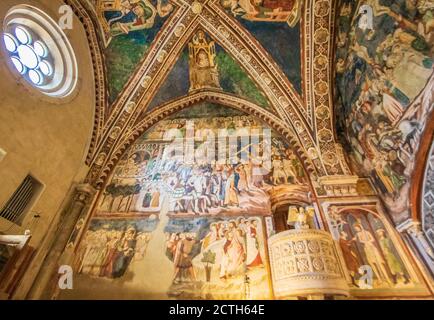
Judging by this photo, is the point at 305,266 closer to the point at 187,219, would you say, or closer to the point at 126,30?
the point at 187,219

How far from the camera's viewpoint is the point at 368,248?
18.5 feet

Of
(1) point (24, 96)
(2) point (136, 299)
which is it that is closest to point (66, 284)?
(2) point (136, 299)

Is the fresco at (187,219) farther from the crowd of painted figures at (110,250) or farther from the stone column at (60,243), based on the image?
the stone column at (60,243)

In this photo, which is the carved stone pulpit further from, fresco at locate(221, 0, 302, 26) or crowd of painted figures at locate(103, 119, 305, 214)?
fresco at locate(221, 0, 302, 26)

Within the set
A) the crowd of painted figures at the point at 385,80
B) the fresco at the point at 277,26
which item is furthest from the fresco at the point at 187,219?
the fresco at the point at 277,26

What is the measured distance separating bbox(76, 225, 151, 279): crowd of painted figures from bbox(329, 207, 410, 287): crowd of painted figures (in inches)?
186

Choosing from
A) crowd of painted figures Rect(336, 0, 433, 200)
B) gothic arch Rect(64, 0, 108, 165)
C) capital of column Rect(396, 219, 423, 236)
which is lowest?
capital of column Rect(396, 219, 423, 236)

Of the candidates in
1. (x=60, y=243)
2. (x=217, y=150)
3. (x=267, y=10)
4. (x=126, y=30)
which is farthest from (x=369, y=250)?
(x=126, y=30)

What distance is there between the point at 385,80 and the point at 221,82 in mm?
5056

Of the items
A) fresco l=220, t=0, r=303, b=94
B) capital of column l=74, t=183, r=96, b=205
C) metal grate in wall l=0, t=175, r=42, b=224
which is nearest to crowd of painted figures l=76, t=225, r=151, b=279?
capital of column l=74, t=183, r=96, b=205

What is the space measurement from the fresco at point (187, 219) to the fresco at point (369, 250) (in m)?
1.39

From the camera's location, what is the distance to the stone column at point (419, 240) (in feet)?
16.7

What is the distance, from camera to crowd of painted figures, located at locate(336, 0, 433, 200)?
16.1 feet

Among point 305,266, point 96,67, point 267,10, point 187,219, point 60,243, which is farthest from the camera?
point 96,67
